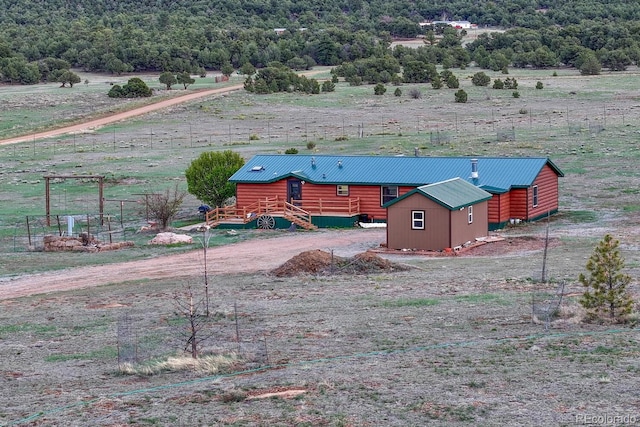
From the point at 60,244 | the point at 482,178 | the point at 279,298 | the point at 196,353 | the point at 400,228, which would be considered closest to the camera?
the point at 196,353

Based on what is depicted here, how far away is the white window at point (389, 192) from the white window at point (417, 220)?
7448 mm

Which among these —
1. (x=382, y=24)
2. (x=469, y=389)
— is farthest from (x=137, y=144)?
(x=382, y=24)

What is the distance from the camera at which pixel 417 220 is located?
41406 millimetres

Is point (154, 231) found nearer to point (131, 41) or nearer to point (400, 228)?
point (400, 228)

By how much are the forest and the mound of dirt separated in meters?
84.8

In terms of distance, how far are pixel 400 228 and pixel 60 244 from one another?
42.7ft

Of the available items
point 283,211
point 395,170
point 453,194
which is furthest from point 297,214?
point 453,194

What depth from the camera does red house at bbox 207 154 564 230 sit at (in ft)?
157

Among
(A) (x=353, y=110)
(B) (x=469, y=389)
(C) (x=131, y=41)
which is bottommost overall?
(B) (x=469, y=389)

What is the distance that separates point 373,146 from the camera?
71.8m

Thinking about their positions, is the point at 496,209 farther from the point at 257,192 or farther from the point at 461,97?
the point at 461,97

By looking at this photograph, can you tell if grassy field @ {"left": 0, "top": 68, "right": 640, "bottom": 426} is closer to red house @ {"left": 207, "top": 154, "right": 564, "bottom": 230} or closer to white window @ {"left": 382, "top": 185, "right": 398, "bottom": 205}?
red house @ {"left": 207, "top": 154, "right": 564, "bottom": 230}

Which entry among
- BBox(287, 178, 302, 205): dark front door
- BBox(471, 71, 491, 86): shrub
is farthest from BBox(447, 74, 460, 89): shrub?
BBox(287, 178, 302, 205): dark front door

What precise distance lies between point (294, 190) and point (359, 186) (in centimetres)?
316
